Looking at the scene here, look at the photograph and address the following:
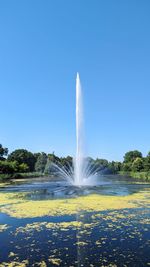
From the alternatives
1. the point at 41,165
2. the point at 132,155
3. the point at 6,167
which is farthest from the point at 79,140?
the point at 132,155

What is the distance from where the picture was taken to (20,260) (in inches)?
413

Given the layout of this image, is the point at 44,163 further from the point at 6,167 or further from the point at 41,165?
the point at 6,167

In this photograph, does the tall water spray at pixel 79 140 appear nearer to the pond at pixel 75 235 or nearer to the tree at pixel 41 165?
the pond at pixel 75 235

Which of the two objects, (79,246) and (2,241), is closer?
(79,246)

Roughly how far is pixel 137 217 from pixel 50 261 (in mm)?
8701

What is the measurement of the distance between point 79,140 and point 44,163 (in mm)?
69540

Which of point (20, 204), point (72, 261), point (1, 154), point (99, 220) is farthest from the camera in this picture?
point (1, 154)

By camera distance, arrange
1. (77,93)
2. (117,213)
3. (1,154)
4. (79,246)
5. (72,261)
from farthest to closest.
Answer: (1,154)
(77,93)
(117,213)
(79,246)
(72,261)

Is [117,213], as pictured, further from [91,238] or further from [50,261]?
[50,261]

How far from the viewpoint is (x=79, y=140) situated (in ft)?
144

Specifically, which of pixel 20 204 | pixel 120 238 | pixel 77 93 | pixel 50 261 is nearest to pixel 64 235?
pixel 120 238

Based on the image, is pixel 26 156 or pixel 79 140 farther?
pixel 26 156

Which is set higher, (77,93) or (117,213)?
(77,93)

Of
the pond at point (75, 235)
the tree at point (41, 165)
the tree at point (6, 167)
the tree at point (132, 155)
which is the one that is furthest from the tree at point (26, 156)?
the pond at point (75, 235)
